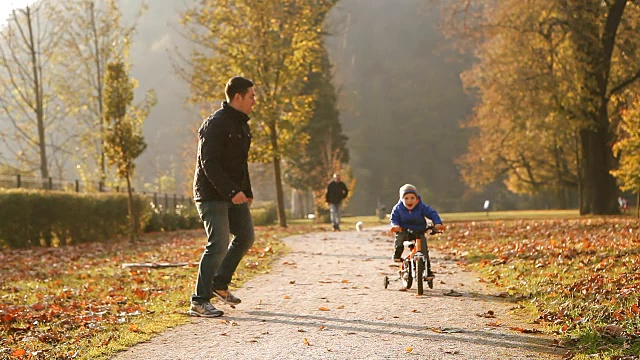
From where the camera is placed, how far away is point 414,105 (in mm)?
100812

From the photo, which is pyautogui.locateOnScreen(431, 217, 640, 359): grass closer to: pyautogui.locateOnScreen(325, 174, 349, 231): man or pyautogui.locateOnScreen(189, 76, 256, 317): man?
pyautogui.locateOnScreen(189, 76, 256, 317): man

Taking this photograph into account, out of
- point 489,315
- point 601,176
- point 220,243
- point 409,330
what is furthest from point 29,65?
point 409,330

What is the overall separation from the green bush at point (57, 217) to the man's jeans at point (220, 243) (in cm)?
1469

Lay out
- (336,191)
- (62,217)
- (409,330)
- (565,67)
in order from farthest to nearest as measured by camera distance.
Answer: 1. (565,67)
2. (336,191)
3. (62,217)
4. (409,330)

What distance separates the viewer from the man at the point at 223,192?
7008 mm

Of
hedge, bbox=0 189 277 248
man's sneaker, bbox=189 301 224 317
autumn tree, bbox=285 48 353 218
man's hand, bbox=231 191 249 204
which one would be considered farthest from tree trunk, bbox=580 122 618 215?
man's sneaker, bbox=189 301 224 317

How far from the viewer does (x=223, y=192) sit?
6910 millimetres

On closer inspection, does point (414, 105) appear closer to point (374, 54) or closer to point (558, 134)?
point (374, 54)

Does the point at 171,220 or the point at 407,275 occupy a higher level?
the point at 171,220

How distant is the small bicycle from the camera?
8.55m

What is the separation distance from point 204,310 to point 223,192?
3.98ft

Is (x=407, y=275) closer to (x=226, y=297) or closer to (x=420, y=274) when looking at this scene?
(x=420, y=274)

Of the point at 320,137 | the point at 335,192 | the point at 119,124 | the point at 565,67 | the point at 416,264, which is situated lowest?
the point at 416,264

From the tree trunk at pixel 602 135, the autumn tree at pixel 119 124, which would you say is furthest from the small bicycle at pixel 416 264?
the tree trunk at pixel 602 135
